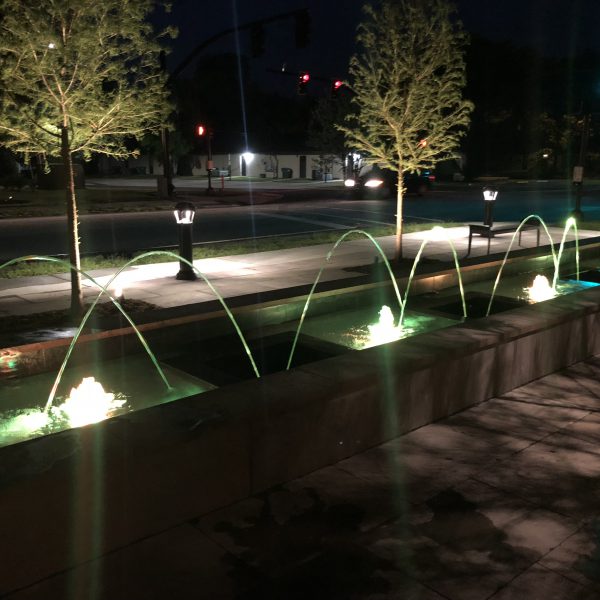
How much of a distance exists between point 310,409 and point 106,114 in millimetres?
6350

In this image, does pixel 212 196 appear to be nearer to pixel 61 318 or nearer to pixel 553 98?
pixel 61 318

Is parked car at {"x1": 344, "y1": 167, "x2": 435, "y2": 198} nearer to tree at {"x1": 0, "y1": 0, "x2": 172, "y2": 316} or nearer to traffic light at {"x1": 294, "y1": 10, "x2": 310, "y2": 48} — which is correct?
traffic light at {"x1": 294, "y1": 10, "x2": 310, "y2": 48}

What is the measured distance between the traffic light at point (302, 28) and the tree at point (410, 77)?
7.56 m

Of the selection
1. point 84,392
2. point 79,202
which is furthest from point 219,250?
point 79,202

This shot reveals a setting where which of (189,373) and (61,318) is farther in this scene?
(61,318)

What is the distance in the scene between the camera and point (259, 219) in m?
25.3

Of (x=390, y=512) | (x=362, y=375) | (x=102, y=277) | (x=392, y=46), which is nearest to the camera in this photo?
(x=390, y=512)

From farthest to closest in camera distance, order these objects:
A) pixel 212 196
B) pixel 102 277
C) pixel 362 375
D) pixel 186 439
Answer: pixel 212 196, pixel 102 277, pixel 362 375, pixel 186 439

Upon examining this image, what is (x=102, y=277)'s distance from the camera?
12570mm

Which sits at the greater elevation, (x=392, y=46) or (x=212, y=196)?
(x=392, y=46)

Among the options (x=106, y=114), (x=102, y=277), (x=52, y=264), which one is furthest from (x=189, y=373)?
(x=52, y=264)

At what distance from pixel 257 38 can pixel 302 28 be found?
1.56 m

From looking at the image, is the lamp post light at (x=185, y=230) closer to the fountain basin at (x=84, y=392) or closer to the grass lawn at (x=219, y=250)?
the grass lawn at (x=219, y=250)

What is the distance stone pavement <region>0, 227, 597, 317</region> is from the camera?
1073 centimetres
